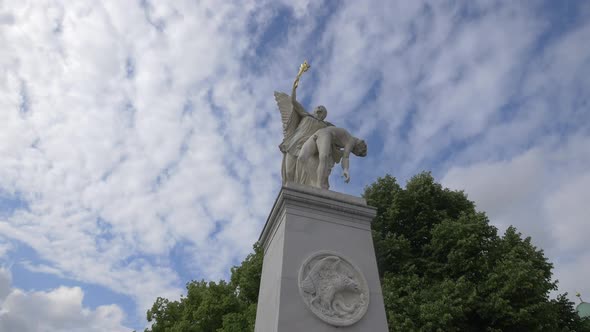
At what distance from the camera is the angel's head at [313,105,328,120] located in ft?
31.3

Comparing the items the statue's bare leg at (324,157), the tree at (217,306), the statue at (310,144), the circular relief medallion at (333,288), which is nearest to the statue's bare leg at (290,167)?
the statue at (310,144)

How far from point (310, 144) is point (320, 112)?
3.50 ft

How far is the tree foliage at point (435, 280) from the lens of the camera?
14.2 metres

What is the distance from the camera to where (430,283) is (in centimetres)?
1633

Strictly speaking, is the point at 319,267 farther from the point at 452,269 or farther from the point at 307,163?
the point at 452,269

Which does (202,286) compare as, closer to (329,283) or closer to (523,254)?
(523,254)

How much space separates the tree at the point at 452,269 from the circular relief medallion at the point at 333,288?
8157 mm

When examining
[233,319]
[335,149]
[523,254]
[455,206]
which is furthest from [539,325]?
[233,319]

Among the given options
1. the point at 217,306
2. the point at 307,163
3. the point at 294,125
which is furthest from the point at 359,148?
the point at 217,306

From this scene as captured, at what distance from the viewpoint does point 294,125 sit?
957cm

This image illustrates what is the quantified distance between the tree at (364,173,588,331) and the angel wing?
8100 millimetres

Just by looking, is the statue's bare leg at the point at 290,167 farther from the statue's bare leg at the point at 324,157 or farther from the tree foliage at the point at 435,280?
the tree foliage at the point at 435,280

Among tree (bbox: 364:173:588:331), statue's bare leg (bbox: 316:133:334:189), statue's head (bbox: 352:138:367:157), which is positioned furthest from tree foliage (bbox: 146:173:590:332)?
statue's bare leg (bbox: 316:133:334:189)

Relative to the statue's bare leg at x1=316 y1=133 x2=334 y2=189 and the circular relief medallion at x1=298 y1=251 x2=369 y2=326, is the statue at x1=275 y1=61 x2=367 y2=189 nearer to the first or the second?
the statue's bare leg at x1=316 y1=133 x2=334 y2=189
